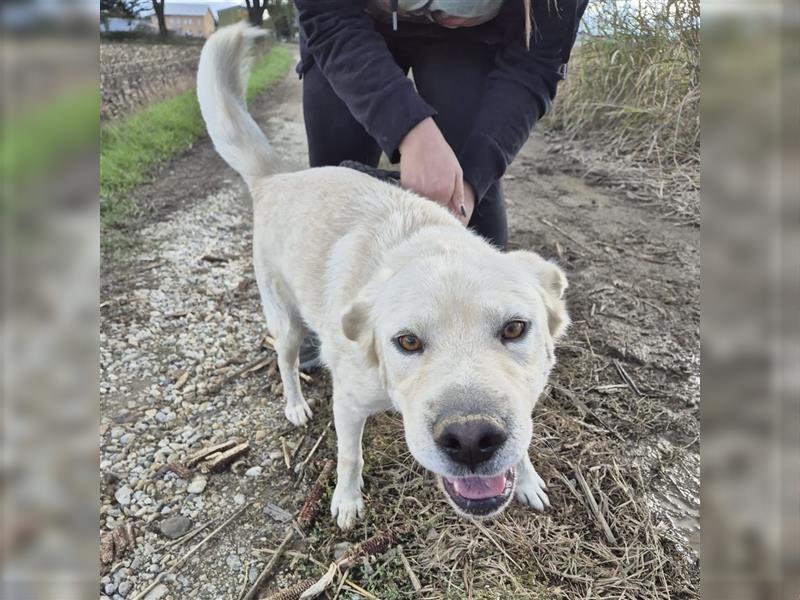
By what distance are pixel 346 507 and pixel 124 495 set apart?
1.05 m

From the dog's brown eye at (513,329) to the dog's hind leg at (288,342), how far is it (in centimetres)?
148

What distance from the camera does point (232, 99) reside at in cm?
301

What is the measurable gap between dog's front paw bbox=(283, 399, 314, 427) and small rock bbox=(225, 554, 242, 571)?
2.54ft

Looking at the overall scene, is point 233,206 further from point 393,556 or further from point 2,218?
point 2,218

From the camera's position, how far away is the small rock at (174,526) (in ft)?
7.63

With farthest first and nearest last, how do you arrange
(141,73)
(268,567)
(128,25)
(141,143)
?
(141,73) < (141,143) < (128,25) < (268,567)

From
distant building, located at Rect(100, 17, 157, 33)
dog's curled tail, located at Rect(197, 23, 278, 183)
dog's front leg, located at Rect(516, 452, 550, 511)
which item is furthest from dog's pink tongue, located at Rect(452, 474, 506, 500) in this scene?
distant building, located at Rect(100, 17, 157, 33)

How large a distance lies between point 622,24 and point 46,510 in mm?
7469

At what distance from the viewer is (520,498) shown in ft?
7.73

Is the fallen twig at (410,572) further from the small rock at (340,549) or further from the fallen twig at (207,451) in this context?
the fallen twig at (207,451)

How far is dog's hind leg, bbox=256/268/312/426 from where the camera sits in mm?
2893

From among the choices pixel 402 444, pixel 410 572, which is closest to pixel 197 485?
pixel 402 444

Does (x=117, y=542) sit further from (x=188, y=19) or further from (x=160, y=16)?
(x=160, y=16)

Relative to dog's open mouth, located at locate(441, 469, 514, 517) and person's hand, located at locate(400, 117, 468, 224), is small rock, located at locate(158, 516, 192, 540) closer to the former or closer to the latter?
dog's open mouth, located at locate(441, 469, 514, 517)
